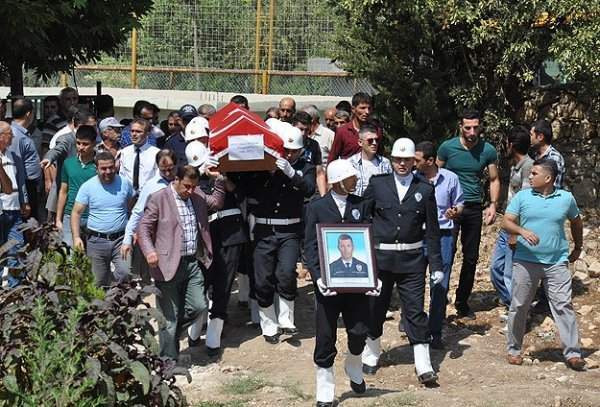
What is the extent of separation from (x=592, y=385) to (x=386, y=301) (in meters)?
1.73

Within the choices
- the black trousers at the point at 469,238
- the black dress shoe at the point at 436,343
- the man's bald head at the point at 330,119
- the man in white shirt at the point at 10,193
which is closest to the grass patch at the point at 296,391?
the black dress shoe at the point at 436,343

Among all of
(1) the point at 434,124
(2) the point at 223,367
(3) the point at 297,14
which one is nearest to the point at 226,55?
(3) the point at 297,14

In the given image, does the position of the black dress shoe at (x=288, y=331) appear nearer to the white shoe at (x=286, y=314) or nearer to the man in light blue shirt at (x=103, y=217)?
the white shoe at (x=286, y=314)

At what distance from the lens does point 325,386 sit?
25.2 feet

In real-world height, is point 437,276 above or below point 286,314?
above

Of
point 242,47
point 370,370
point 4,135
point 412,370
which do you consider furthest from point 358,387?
point 242,47

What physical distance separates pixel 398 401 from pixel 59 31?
801 cm

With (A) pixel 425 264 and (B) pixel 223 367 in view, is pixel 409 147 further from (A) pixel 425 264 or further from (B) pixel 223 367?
(B) pixel 223 367

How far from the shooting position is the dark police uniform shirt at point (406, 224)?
852 cm

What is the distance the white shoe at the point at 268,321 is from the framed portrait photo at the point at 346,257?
82.6 inches

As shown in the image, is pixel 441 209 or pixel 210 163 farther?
pixel 441 209

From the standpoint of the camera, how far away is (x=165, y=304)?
8.61 meters

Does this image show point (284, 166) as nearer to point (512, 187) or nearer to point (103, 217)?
point (103, 217)

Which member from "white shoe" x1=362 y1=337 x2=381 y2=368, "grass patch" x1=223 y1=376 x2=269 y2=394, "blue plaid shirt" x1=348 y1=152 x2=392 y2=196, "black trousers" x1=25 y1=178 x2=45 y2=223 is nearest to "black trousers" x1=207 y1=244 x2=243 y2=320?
"grass patch" x1=223 y1=376 x2=269 y2=394
